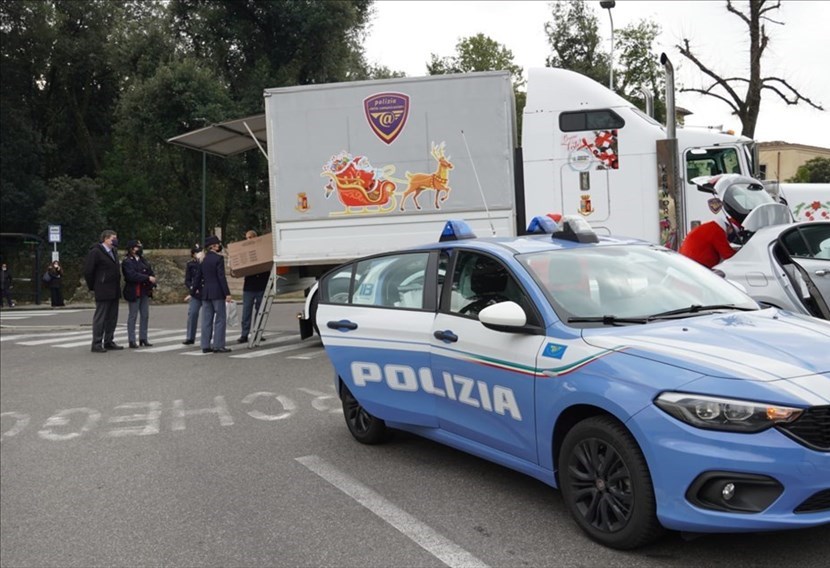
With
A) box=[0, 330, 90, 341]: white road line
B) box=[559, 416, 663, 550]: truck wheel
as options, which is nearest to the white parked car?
box=[559, 416, 663, 550]: truck wheel

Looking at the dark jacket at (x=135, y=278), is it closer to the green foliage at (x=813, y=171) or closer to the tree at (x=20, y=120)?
the green foliage at (x=813, y=171)

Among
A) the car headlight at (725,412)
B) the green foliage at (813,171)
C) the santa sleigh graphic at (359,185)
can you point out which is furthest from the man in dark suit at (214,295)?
the car headlight at (725,412)

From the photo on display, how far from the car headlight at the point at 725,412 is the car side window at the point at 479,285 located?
1223 mm

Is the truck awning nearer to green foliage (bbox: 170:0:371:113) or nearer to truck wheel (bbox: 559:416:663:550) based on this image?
truck wheel (bbox: 559:416:663:550)

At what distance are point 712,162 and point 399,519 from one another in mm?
9058

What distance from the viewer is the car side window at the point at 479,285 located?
15.2 feet

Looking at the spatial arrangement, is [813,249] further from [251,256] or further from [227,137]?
[227,137]

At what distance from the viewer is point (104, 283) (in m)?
13.2

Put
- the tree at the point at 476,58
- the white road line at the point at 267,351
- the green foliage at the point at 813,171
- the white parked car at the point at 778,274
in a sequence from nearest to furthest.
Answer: the white parked car at the point at 778,274
the green foliage at the point at 813,171
the white road line at the point at 267,351
the tree at the point at 476,58

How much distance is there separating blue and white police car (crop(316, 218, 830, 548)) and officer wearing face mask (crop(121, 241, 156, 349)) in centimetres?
865

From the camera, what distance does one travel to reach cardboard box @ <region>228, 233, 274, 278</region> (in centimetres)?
1299

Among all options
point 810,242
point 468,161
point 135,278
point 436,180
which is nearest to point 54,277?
point 135,278

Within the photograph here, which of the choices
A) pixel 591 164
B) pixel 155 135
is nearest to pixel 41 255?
pixel 155 135

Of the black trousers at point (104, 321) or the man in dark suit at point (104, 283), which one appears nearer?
the man in dark suit at point (104, 283)
